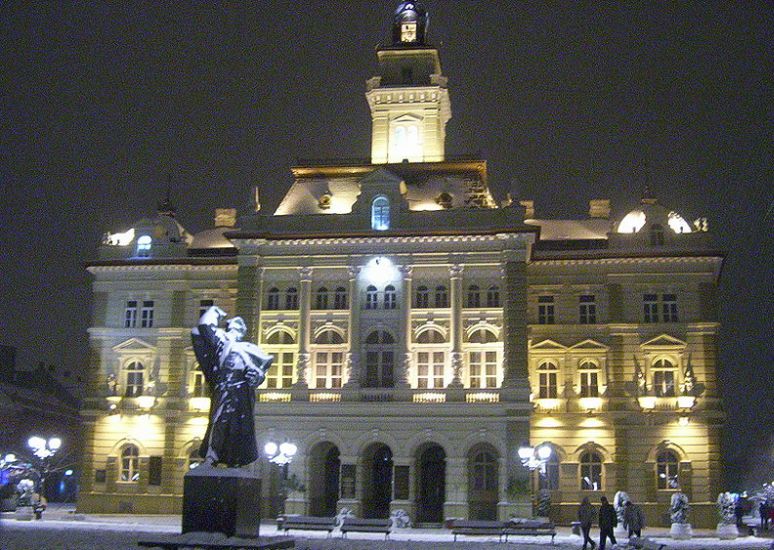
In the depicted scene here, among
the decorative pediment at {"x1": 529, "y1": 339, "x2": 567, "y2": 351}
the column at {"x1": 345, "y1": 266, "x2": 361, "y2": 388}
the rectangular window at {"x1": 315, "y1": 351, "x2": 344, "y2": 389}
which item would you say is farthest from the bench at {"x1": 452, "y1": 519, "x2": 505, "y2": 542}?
the decorative pediment at {"x1": 529, "y1": 339, "x2": 567, "y2": 351}

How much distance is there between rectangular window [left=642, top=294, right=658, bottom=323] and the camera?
187 feet

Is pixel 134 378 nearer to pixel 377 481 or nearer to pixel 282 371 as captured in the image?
pixel 282 371

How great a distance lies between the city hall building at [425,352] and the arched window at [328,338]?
125 mm

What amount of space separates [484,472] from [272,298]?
49.3ft

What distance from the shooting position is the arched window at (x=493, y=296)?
54.7 m

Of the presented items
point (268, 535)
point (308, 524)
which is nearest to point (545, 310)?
point (308, 524)

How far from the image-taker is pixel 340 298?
5588cm

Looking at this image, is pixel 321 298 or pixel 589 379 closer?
pixel 321 298

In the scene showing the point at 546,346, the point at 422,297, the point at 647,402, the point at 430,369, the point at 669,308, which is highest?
the point at 422,297

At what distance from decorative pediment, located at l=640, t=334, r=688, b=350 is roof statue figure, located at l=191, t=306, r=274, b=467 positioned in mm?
35083

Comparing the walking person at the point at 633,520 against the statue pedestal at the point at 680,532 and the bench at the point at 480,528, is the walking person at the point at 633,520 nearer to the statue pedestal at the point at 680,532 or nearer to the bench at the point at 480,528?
the statue pedestal at the point at 680,532

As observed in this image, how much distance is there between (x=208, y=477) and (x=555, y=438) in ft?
116

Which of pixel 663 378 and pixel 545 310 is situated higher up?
pixel 545 310

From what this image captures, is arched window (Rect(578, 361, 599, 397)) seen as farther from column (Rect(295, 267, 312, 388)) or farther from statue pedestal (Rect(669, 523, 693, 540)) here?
column (Rect(295, 267, 312, 388))
